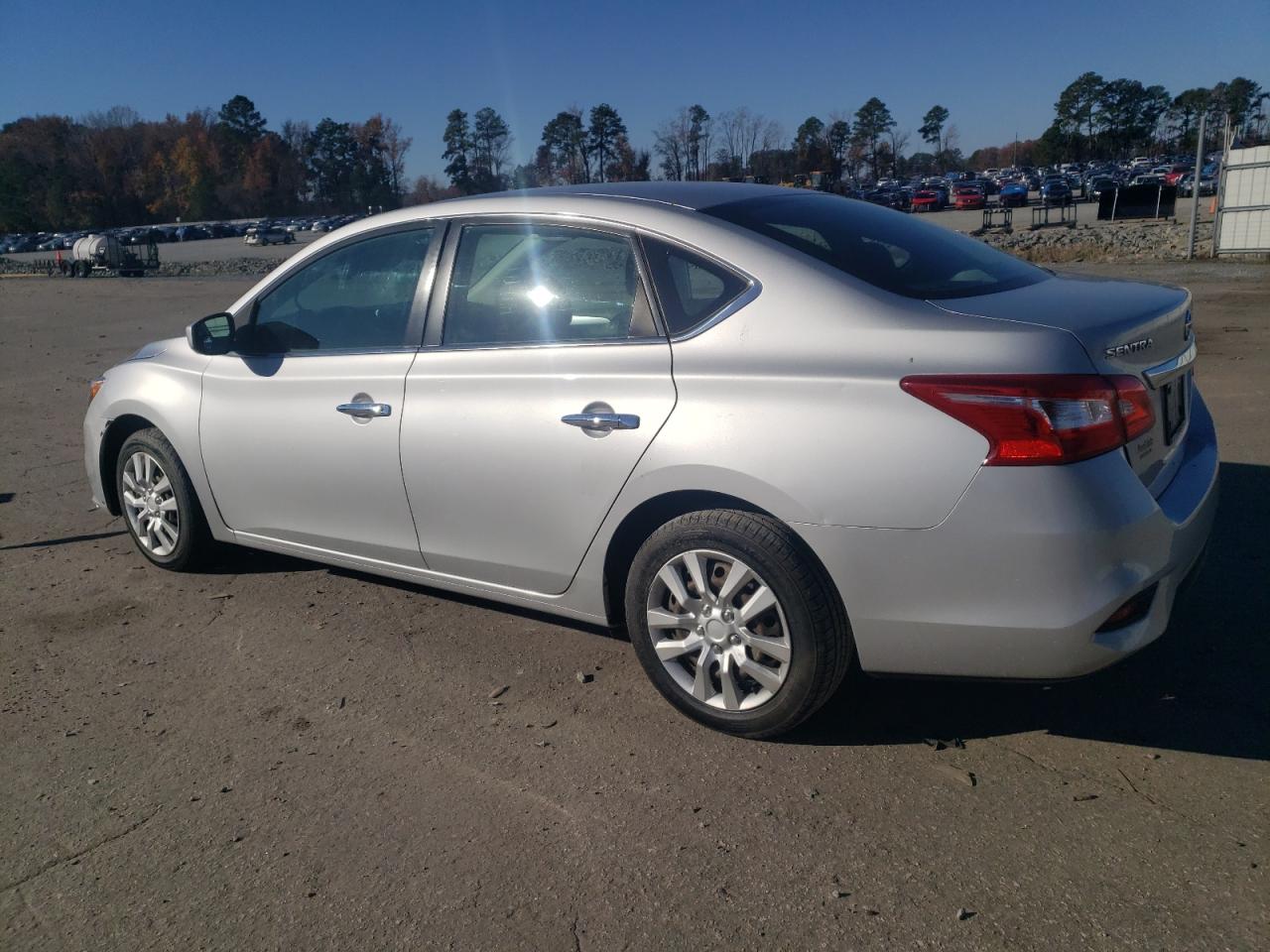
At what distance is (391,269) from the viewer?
4293 millimetres

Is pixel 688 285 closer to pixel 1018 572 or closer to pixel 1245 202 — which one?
pixel 1018 572

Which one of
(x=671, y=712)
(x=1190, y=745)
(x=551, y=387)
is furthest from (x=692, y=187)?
(x=1190, y=745)

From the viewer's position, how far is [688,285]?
3406 mm

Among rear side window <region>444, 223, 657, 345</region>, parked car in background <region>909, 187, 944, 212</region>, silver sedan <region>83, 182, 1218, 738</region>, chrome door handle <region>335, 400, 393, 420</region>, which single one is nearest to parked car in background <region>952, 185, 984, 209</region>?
parked car in background <region>909, 187, 944, 212</region>

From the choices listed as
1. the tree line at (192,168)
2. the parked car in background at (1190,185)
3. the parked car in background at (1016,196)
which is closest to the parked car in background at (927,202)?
the parked car in background at (1016,196)

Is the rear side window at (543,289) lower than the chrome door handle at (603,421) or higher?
higher

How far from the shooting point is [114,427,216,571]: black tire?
4.90 meters

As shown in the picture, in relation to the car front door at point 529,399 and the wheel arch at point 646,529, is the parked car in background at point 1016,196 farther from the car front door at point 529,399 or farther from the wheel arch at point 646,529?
the wheel arch at point 646,529

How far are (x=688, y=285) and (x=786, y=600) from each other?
1.09m

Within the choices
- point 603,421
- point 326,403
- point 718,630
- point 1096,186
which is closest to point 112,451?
point 326,403

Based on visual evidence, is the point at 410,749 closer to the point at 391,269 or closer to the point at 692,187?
the point at 391,269

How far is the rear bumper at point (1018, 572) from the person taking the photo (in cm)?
276

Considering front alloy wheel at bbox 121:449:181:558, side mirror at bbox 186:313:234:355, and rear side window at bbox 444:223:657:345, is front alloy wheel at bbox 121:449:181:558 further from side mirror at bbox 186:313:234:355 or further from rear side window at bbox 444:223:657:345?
rear side window at bbox 444:223:657:345

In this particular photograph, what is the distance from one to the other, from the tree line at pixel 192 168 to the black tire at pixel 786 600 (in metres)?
115
